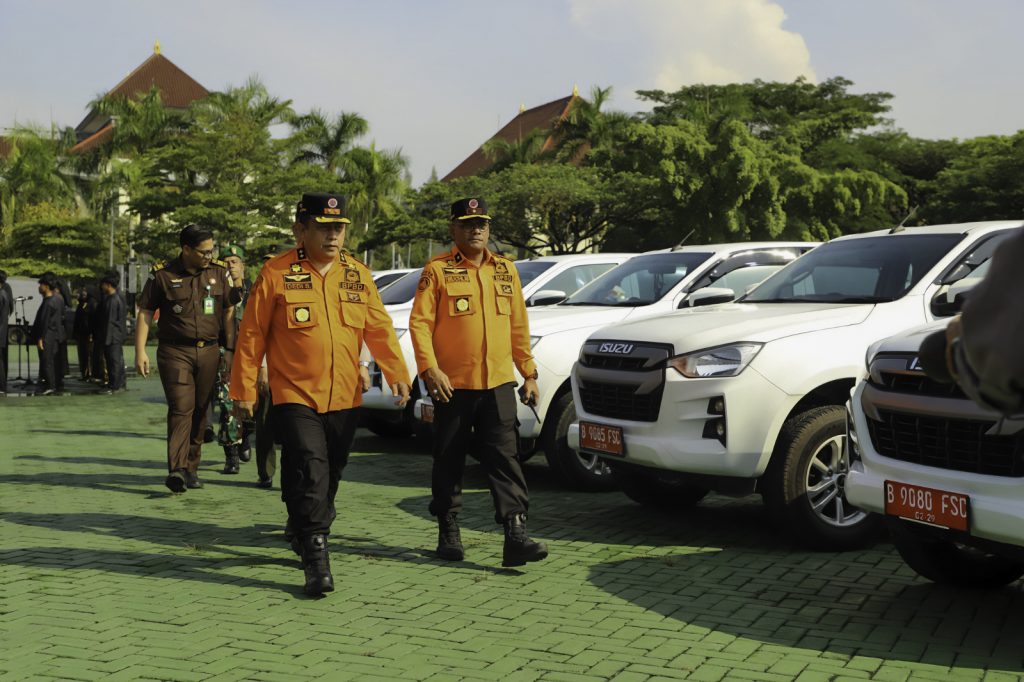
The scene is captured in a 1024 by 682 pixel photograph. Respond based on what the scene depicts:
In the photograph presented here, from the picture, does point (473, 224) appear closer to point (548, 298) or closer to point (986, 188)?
point (548, 298)

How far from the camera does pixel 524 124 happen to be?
85125 mm

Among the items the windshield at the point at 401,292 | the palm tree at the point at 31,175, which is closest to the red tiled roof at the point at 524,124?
the palm tree at the point at 31,175

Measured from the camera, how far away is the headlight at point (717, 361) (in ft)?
22.0

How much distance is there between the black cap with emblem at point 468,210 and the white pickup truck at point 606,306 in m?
2.29

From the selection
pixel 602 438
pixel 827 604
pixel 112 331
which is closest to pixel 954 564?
pixel 827 604

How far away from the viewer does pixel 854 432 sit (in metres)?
5.62

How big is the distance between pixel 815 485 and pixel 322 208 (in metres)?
3.08

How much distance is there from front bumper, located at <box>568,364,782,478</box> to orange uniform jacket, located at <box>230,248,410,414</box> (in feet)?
4.97

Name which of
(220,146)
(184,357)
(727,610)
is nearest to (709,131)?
(220,146)

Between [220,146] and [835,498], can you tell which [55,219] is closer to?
[220,146]

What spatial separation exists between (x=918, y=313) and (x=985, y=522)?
2611 mm

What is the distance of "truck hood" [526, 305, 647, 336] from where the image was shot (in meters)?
9.34

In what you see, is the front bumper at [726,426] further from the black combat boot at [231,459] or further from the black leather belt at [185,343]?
the black combat boot at [231,459]

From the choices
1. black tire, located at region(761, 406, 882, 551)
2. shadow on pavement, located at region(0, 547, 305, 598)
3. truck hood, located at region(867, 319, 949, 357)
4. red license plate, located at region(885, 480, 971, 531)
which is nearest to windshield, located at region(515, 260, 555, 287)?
black tire, located at region(761, 406, 882, 551)
